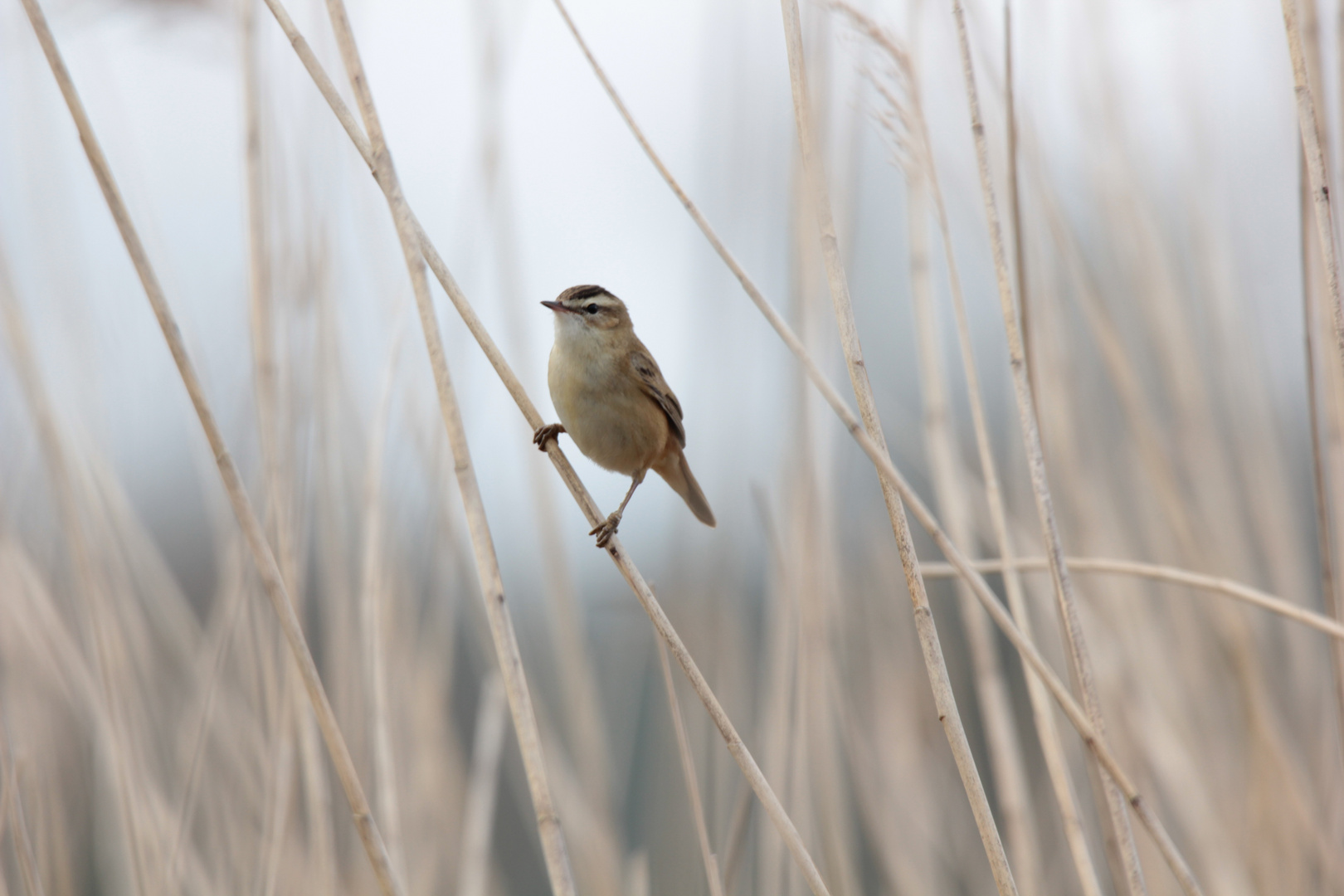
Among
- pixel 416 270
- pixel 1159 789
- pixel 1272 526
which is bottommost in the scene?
pixel 1159 789

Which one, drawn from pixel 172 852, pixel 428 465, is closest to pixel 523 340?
pixel 428 465

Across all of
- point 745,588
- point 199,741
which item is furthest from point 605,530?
point 745,588

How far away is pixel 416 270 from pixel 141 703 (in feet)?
4.27

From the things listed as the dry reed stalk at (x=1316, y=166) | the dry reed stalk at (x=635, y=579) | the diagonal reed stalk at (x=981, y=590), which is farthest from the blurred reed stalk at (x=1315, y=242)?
the dry reed stalk at (x=635, y=579)

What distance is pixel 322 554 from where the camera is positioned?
226 centimetres

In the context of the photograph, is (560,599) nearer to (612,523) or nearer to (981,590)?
(612,523)

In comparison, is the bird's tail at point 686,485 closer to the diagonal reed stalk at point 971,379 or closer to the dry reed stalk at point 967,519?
the dry reed stalk at point 967,519

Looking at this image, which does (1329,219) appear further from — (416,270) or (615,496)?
(615,496)

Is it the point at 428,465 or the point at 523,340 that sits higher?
the point at 523,340

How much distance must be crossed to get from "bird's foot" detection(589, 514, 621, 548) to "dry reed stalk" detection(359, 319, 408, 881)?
Answer: 1.41 feet

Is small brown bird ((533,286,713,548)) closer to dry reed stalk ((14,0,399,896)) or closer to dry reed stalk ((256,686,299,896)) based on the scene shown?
dry reed stalk ((256,686,299,896))

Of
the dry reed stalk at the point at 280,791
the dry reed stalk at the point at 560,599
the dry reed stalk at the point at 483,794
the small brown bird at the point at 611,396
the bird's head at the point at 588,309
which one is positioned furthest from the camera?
the bird's head at the point at 588,309

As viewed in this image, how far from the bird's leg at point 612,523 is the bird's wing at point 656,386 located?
17 cm

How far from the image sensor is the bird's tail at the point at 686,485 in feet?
8.51
